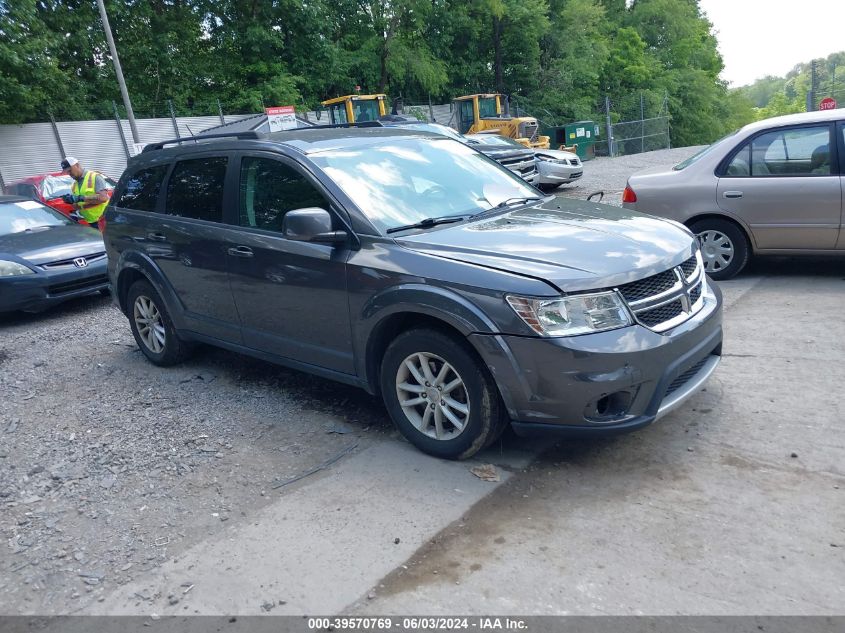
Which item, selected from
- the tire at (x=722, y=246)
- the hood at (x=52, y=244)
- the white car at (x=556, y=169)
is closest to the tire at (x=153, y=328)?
the hood at (x=52, y=244)

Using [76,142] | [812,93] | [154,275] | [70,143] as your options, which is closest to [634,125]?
[812,93]

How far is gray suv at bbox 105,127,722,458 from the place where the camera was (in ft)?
11.3

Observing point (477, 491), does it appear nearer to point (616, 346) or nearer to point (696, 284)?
point (616, 346)

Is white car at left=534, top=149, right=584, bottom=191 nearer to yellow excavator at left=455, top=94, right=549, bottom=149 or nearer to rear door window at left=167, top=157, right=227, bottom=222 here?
yellow excavator at left=455, top=94, right=549, bottom=149

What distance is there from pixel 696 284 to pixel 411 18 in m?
35.7

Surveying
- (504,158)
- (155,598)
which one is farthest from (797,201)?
(504,158)

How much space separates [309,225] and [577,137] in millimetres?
28812

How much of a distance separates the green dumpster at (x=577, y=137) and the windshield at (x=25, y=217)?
80.5ft

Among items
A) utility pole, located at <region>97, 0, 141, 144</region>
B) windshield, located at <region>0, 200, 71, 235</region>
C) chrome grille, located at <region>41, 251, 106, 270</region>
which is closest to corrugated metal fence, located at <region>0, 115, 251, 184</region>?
utility pole, located at <region>97, 0, 141, 144</region>

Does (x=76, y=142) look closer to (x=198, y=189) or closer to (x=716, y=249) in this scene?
(x=198, y=189)

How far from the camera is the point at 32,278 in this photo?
7.98 meters

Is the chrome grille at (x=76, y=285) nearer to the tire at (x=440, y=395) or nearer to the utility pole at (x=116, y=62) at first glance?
the tire at (x=440, y=395)

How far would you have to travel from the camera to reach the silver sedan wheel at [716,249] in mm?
6848

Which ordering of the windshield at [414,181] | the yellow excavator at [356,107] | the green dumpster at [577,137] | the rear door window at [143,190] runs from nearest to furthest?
the windshield at [414,181] → the rear door window at [143,190] → the yellow excavator at [356,107] → the green dumpster at [577,137]
